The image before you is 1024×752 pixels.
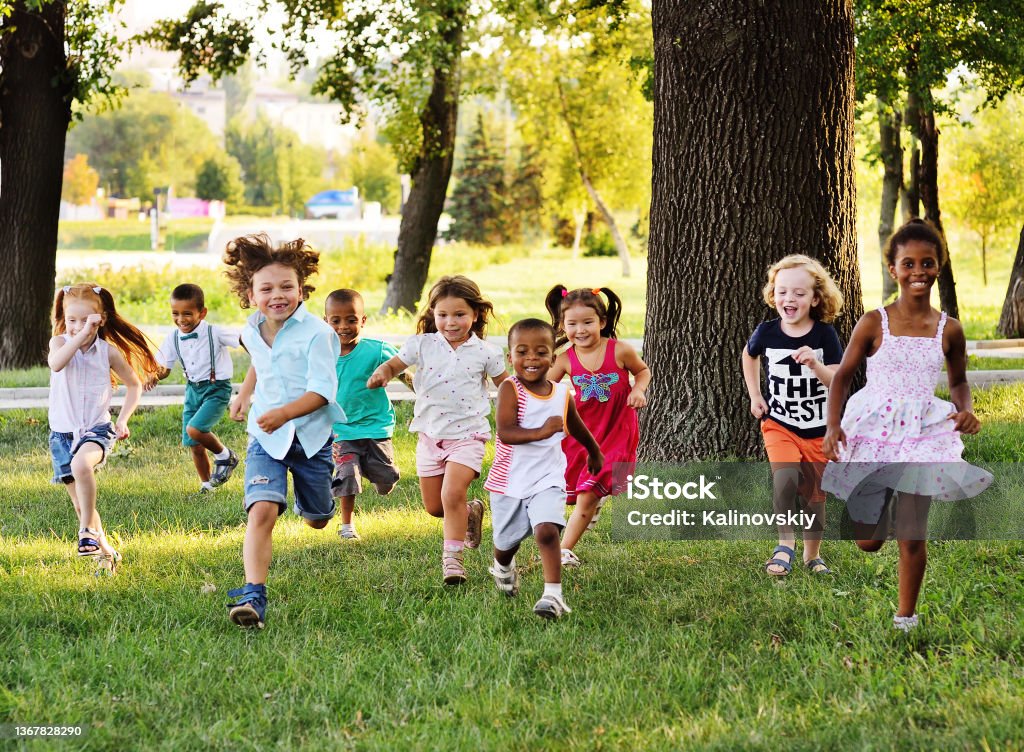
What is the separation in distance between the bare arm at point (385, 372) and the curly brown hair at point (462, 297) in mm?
323

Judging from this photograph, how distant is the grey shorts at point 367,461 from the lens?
285 inches

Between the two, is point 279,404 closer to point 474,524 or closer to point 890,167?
point 474,524

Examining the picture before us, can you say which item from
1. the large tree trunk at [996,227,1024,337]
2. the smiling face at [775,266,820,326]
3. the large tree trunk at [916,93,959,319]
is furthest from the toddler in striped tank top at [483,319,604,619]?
the large tree trunk at [916,93,959,319]

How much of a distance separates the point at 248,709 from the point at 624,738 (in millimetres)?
1376

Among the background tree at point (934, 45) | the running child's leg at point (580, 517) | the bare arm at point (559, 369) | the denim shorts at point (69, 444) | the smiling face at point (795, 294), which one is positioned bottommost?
the running child's leg at point (580, 517)

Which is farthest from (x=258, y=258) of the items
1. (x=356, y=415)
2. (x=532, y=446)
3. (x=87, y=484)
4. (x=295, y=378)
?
(x=356, y=415)

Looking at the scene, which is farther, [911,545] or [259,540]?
[259,540]

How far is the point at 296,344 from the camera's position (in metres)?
5.52

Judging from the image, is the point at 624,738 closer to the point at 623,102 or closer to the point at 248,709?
the point at 248,709

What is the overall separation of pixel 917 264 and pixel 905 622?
1481mm

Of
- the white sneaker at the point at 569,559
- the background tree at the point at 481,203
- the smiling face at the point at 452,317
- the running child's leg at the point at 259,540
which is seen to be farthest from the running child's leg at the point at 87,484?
the background tree at the point at 481,203

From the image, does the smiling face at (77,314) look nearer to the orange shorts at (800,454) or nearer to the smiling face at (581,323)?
the smiling face at (581,323)

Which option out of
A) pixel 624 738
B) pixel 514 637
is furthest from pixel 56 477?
pixel 624 738

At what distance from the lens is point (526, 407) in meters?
5.59
